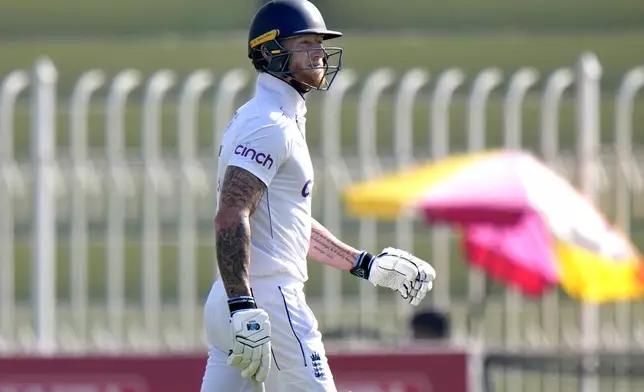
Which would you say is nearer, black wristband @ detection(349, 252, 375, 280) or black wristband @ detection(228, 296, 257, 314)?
black wristband @ detection(228, 296, 257, 314)

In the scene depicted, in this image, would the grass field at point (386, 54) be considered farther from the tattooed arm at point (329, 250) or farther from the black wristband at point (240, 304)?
the black wristband at point (240, 304)

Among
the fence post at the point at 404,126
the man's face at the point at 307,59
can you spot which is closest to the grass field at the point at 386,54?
the fence post at the point at 404,126

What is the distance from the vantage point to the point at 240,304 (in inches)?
203

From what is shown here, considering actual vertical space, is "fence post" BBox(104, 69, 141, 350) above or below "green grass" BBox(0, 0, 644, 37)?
below

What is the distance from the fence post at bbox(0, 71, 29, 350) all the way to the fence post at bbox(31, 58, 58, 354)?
15 cm

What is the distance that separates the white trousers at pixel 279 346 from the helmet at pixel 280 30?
2.34ft

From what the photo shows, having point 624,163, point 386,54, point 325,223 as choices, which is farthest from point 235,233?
point 386,54

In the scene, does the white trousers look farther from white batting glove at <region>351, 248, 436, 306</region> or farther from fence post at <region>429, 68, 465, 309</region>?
fence post at <region>429, 68, 465, 309</region>

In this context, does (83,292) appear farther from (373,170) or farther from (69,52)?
(69,52)

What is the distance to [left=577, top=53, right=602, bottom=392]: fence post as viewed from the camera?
34.7 ft

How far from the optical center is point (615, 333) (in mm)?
10750

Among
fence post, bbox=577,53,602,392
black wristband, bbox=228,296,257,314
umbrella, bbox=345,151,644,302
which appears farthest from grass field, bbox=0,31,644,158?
black wristband, bbox=228,296,257,314

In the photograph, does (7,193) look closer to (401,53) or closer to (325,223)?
(325,223)

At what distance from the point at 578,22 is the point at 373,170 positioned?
5.21m
